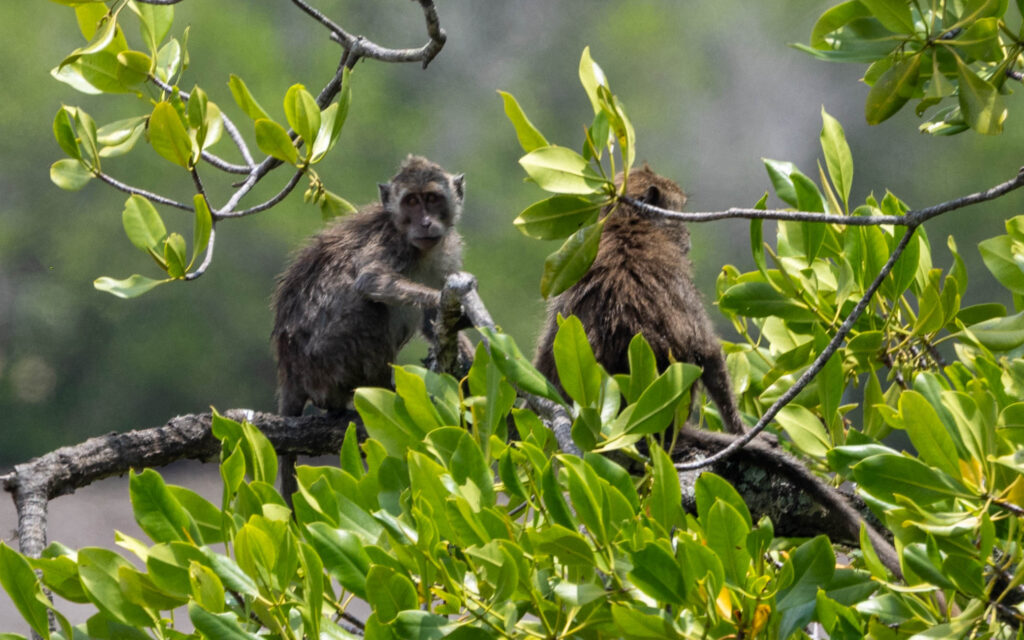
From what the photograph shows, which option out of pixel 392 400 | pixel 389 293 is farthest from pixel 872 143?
pixel 392 400

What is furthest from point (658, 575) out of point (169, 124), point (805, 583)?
point (169, 124)

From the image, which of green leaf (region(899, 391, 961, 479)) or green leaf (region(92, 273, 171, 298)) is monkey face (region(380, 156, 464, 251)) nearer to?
green leaf (region(92, 273, 171, 298))

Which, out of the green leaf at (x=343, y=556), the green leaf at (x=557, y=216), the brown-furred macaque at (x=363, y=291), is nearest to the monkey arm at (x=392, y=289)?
the brown-furred macaque at (x=363, y=291)

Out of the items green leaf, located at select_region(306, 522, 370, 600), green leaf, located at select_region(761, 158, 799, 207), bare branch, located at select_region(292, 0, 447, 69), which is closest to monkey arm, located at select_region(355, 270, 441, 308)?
bare branch, located at select_region(292, 0, 447, 69)

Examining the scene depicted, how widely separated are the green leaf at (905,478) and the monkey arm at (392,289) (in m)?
2.24

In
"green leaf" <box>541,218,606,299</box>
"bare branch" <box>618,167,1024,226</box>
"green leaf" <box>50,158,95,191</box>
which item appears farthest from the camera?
"green leaf" <box>50,158,95,191</box>

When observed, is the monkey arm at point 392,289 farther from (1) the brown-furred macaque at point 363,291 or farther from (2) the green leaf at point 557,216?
(2) the green leaf at point 557,216

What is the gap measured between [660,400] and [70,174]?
157 centimetres

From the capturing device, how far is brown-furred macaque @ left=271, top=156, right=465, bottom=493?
3.61 m

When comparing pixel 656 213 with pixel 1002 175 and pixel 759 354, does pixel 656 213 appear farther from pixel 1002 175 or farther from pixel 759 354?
pixel 1002 175

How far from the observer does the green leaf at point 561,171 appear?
150 cm

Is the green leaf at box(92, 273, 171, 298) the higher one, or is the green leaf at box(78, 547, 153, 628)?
the green leaf at box(92, 273, 171, 298)

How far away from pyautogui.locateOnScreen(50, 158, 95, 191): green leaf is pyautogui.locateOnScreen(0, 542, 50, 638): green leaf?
113 cm

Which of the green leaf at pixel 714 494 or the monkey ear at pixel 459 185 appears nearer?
the green leaf at pixel 714 494
